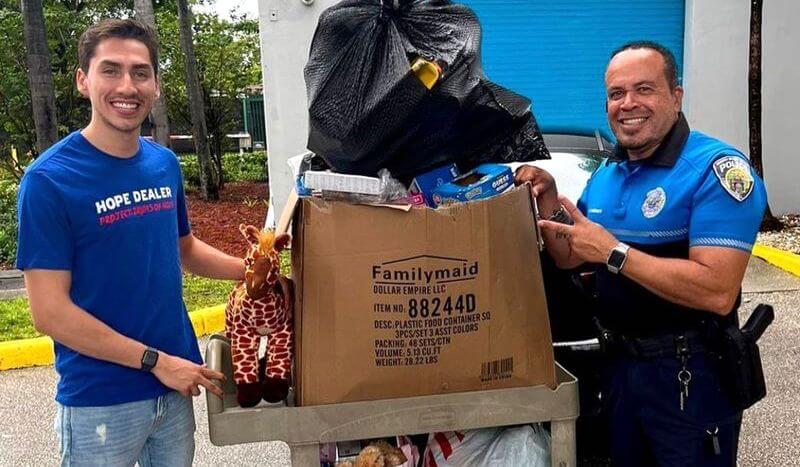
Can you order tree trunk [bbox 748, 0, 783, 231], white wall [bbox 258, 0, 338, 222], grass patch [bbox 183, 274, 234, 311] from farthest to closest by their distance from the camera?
white wall [bbox 258, 0, 338, 222]
tree trunk [bbox 748, 0, 783, 231]
grass patch [bbox 183, 274, 234, 311]

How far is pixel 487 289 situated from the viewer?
5.71ft

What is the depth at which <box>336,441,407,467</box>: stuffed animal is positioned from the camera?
183 cm

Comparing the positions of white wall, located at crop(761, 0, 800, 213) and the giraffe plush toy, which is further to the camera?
white wall, located at crop(761, 0, 800, 213)

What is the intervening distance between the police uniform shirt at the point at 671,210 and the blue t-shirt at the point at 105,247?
135 cm

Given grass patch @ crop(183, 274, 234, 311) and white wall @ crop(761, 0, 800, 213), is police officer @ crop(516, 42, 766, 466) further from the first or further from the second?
white wall @ crop(761, 0, 800, 213)

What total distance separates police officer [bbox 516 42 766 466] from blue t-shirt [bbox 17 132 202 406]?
3.58 ft

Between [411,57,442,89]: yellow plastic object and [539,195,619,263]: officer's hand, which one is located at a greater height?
[411,57,442,89]: yellow plastic object

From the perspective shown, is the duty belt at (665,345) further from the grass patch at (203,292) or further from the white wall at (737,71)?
the white wall at (737,71)

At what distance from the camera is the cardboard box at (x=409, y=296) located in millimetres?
1684

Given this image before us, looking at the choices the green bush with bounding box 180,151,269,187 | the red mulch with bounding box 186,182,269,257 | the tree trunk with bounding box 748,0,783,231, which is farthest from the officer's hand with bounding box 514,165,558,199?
the green bush with bounding box 180,151,269,187

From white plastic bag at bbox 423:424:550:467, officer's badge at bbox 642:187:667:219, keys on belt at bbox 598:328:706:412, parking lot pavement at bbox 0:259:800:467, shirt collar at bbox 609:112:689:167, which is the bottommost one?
parking lot pavement at bbox 0:259:800:467

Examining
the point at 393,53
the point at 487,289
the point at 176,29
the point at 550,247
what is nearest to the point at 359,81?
the point at 393,53

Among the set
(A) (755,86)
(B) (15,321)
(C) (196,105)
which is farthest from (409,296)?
(C) (196,105)

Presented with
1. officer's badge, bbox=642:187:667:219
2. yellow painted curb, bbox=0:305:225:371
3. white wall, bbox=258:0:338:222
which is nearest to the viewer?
officer's badge, bbox=642:187:667:219
